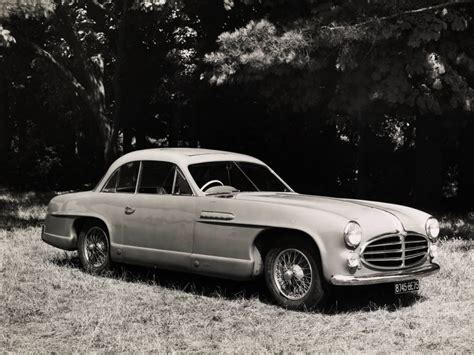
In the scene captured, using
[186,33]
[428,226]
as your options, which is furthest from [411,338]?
[186,33]

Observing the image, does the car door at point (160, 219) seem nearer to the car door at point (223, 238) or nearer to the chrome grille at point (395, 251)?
the car door at point (223, 238)

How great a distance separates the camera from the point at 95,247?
9000mm

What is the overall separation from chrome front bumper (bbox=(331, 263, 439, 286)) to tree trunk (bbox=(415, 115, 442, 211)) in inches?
427

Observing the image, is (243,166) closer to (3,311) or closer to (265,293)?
(265,293)

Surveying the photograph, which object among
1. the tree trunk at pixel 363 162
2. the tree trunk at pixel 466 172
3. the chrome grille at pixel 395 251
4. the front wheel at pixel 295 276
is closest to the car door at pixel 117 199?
the front wheel at pixel 295 276

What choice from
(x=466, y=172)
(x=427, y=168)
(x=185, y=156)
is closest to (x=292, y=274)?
(x=185, y=156)

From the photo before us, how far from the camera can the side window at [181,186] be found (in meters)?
7.96

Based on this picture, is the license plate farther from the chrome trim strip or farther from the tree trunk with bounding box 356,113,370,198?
the tree trunk with bounding box 356,113,370,198

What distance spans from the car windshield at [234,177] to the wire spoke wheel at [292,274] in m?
1.28

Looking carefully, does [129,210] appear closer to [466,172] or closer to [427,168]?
[427,168]

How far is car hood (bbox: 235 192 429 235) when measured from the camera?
22.7 ft

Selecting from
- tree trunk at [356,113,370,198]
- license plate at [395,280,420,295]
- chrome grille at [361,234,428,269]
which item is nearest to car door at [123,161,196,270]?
chrome grille at [361,234,428,269]

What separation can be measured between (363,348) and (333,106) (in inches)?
336

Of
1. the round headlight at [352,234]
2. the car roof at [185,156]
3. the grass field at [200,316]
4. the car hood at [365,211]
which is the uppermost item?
the car roof at [185,156]
